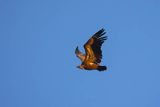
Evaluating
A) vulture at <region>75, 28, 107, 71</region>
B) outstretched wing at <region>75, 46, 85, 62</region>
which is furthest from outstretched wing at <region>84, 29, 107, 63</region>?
outstretched wing at <region>75, 46, 85, 62</region>

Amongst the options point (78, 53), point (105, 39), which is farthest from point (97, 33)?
point (78, 53)

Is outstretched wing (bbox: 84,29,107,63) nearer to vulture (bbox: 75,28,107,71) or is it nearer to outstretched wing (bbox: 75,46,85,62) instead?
vulture (bbox: 75,28,107,71)

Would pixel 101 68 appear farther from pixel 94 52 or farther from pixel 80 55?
pixel 80 55

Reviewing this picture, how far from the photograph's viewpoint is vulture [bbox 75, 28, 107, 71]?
30.0m

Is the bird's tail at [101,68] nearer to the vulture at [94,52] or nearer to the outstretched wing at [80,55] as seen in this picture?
the vulture at [94,52]

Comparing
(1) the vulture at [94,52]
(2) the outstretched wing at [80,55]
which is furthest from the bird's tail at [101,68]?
(2) the outstretched wing at [80,55]

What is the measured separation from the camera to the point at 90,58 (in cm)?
3066

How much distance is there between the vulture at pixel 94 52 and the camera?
30.0 m

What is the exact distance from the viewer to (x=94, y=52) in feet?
99.3

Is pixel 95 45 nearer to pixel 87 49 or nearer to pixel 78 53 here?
pixel 87 49

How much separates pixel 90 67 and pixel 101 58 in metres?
0.83

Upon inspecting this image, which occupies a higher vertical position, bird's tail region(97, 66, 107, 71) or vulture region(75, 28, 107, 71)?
vulture region(75, 28, 107, 71)

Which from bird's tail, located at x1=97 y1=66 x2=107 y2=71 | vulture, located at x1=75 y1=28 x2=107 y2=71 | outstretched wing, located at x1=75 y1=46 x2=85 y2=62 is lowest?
bird's tail, located at x1=97 y1=66 x2=107 y2=71

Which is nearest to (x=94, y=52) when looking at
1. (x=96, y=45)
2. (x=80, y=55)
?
(x=96, y=45)
